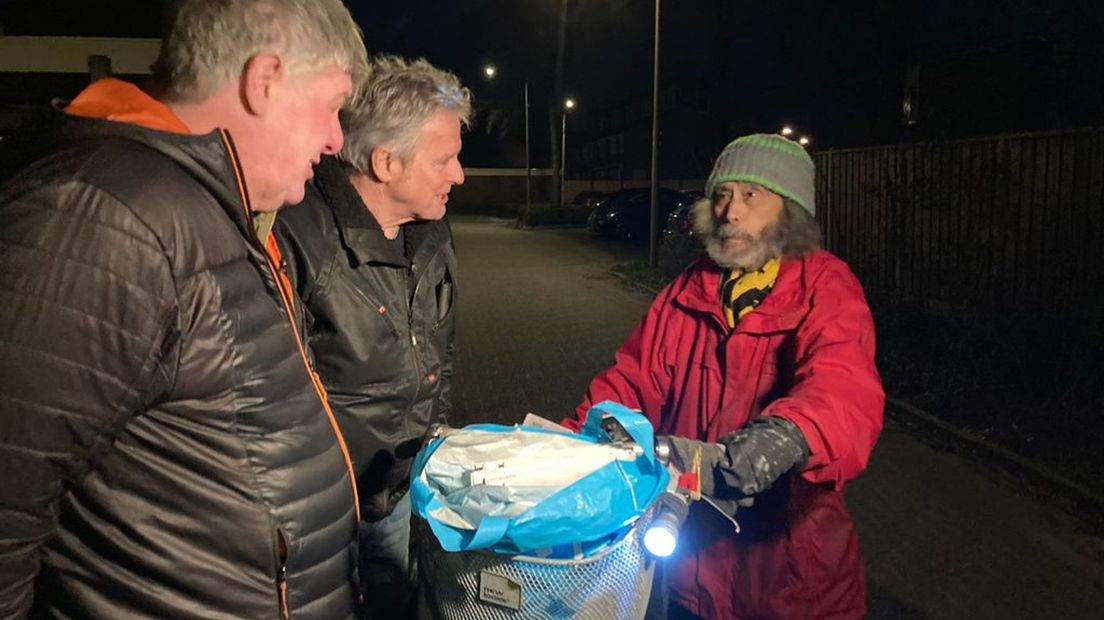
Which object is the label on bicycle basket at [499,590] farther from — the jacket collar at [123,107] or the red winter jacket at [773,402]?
the red winter jacket at [773,402]

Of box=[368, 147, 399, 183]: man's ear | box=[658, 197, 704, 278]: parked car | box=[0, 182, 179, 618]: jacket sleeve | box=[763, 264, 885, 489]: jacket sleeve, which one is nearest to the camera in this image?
box=[0, 182, 179, 618]: jacket sleeve

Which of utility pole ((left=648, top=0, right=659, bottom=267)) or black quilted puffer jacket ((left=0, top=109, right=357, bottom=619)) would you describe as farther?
utility pole ((left=648, top=0, right=659, bottom=267))

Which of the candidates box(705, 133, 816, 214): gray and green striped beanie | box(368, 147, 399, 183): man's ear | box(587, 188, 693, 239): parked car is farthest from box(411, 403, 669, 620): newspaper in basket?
box(587, 188, 693, 239): parked car

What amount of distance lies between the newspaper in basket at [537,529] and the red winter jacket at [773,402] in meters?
0.81

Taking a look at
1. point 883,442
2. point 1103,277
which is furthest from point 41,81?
point 1103,277

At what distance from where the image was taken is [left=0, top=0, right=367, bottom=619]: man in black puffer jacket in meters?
1.10

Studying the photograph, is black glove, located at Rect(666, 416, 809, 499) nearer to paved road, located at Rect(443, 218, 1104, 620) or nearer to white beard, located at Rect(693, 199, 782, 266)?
white beard, located at Rect(693, 199, 782, 266)

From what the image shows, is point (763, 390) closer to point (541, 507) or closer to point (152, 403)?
point (541, 507)

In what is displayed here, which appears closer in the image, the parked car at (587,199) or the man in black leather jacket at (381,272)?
the man in black leather jacket at (381,272)

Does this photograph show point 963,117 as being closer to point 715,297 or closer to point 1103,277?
point 1103,277

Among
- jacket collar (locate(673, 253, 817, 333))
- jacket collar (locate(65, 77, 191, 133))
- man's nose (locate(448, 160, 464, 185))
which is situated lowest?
jacket collar (locate(673, 253, 817, 333))

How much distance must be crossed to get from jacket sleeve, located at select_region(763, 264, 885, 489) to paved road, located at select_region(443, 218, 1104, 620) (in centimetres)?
224

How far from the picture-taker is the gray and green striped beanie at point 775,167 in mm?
2557

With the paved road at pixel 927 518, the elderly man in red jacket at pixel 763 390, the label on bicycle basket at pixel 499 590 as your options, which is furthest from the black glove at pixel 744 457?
the paved road at pixel 927 518
